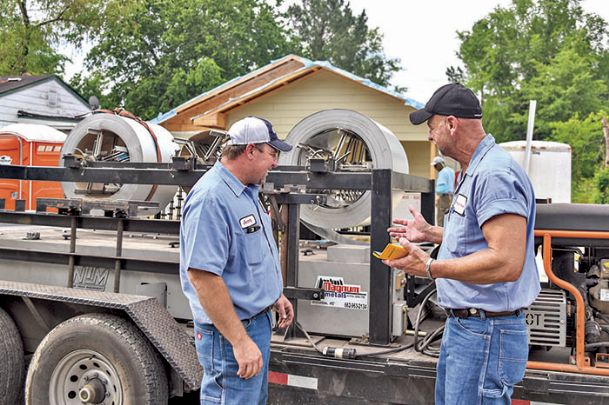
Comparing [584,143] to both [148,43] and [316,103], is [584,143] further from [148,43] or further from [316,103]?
[148,43]

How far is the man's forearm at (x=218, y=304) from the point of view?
8.98 feet

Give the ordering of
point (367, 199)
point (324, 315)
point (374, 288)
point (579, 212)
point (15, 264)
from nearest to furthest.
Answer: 1. point (579, 212)
2. point (374, 288)
3. point (324, 315)
4. point (367, 199)
5. point (15, 264)

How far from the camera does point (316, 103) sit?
49.0 feet

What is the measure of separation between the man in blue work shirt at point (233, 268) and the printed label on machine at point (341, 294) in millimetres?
876

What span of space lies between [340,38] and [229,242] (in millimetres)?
57564

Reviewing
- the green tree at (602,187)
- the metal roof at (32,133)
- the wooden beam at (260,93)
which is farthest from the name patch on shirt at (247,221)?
the green tree at (602,187)

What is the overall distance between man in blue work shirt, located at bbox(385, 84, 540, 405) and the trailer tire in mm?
2894

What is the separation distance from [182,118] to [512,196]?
14761 millimetres

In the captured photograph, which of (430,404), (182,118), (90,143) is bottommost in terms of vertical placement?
(430,404)

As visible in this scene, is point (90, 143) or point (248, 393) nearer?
point (248, 393)

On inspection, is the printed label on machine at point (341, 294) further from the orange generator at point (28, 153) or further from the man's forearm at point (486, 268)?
the orange generator at point (28, 153)

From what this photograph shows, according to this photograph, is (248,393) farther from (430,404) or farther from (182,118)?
(182,118)


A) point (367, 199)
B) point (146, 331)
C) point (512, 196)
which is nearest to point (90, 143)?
point (146, 331)

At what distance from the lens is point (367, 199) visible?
4.40m
